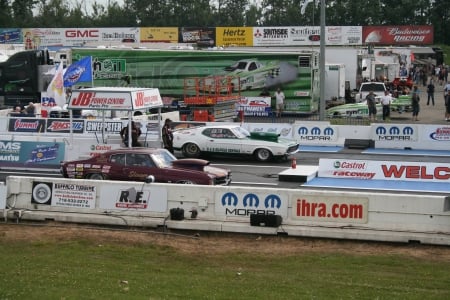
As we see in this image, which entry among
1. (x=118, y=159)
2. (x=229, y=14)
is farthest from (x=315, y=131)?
(x=229, y=14)

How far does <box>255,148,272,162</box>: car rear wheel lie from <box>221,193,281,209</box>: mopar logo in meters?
10.1

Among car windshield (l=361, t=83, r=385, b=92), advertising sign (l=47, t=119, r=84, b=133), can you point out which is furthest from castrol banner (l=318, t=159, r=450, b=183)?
car windshield (l=361, t=83, r=385, b=92)

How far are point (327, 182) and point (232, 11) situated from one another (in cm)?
9247

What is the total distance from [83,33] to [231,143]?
154ft

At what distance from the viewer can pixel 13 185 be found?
17.1 metres

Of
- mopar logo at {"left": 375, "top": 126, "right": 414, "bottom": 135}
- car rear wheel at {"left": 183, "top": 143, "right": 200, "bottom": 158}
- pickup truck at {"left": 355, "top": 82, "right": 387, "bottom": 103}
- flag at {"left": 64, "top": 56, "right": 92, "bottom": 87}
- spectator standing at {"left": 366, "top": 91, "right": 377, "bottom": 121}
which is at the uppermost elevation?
flag at {"left": 64, "top": 56, "right": 92, "bottom": 87}

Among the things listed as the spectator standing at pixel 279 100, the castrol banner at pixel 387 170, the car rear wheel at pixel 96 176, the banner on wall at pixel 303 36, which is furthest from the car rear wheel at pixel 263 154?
the banner on wall at pixel 303 36

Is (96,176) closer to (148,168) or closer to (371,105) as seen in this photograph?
(148,168)

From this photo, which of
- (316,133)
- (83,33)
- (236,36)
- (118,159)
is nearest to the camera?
(118,159)

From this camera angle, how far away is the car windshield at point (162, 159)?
19172 millimetres

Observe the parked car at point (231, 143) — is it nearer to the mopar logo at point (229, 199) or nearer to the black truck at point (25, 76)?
the mopar logo at point (229, 199)

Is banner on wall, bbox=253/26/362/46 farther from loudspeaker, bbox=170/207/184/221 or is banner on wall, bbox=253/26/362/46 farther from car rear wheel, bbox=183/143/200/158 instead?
loudspeaker, bbox=170/207/184/221

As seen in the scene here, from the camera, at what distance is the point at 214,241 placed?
14.9 m

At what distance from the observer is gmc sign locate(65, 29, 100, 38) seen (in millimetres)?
69375
